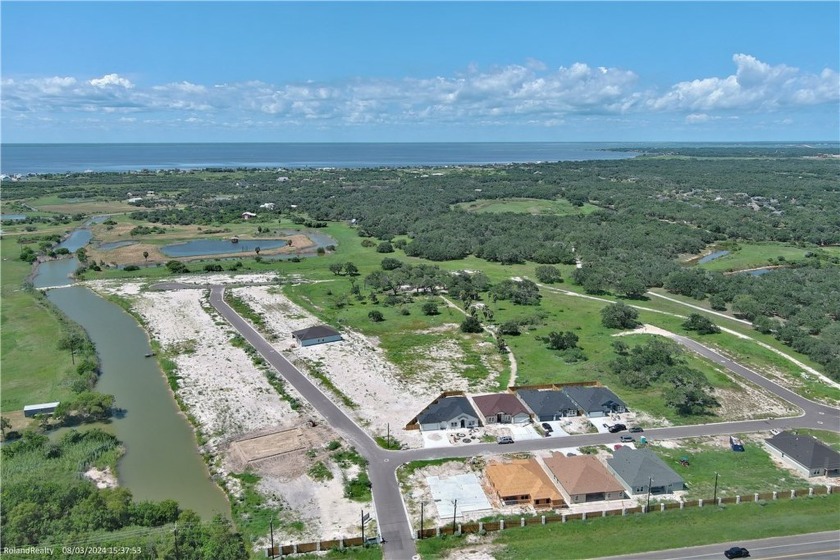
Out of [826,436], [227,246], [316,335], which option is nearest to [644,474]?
[826,436]

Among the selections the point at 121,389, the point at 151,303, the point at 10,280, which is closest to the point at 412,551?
the point at 121,389

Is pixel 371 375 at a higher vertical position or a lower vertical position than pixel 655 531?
higher

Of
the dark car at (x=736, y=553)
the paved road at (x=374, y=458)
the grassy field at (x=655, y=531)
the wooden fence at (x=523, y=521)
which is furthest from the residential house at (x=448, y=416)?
the dark car at (x=736, y=553)

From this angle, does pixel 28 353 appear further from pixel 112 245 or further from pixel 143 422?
pixel 112 245

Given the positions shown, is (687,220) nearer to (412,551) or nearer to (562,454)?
(562,454)

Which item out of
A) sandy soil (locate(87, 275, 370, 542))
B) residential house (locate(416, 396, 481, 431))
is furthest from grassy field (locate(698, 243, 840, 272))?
sandy soil (locate(87, 275, 370, 542))
